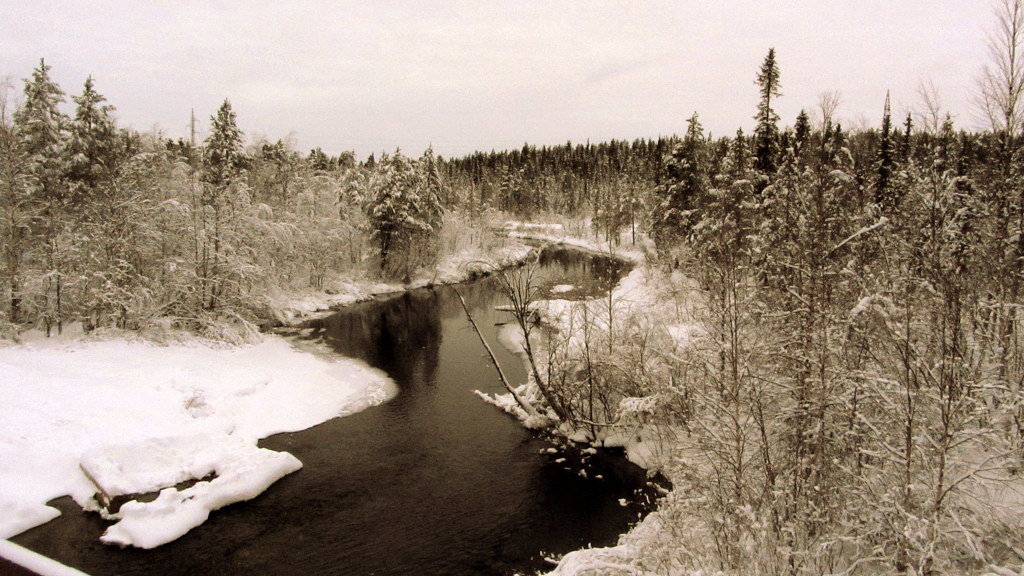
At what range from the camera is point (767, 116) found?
26078 mm

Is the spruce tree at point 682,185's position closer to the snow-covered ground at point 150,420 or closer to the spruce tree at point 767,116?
the spruce tree at point 767,116

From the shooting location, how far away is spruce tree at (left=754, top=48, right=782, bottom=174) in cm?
2584

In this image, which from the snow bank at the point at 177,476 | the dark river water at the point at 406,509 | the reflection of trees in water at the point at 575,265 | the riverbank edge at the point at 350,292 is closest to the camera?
the dark river water at the point at 406,509

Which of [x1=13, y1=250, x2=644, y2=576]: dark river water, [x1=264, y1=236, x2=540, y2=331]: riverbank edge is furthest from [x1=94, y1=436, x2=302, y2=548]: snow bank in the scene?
[x1=264, y1=236, x2=540, y2=331]: riverbank edge

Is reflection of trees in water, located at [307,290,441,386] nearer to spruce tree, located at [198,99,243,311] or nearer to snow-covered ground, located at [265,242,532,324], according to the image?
snow-covered ground, located at [265,242,532,324]

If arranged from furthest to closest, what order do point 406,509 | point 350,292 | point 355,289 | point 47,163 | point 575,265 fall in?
point 575,265 → point 355,289 → point 350,292 → point 47,163 → point 406,509

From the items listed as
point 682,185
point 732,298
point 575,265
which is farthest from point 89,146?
point 575,265

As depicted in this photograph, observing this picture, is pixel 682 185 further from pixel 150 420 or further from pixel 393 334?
pixel 150 420

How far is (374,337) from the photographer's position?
30312mm

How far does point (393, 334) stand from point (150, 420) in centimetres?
1492

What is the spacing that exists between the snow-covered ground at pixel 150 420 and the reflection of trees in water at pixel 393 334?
1.68 metres

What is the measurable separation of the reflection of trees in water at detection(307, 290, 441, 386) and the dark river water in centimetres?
320

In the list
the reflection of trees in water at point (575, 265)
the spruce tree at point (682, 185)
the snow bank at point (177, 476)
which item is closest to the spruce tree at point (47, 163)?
the snow bank at point (177, 476)

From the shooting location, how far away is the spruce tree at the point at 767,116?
25844mm
